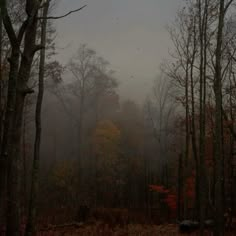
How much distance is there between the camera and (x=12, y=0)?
11.7 metres

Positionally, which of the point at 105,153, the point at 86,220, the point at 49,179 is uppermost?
the point at 105,153

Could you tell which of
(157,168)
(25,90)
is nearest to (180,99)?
(25,90)

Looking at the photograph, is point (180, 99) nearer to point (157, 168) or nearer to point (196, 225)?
point (196, 225)

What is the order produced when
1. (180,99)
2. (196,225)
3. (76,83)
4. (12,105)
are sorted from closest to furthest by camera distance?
(12,105) → (196,225) → (180,99) → (76,83)

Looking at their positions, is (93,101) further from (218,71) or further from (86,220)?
(218,71)

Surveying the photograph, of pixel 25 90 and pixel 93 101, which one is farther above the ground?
pixel 93 101

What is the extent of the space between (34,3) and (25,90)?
1.34 metres

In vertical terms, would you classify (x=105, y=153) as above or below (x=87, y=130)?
below

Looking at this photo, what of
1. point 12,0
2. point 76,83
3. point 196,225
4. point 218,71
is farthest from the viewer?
point 76,83

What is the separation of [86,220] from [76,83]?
49.2 feet

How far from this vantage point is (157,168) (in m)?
37.9

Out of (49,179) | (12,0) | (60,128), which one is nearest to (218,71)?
(12,0)

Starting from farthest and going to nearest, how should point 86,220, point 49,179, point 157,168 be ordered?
1. point 157,168
2. point 49,179
3. point 86,220

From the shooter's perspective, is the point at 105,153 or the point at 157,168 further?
the point at 157,168
